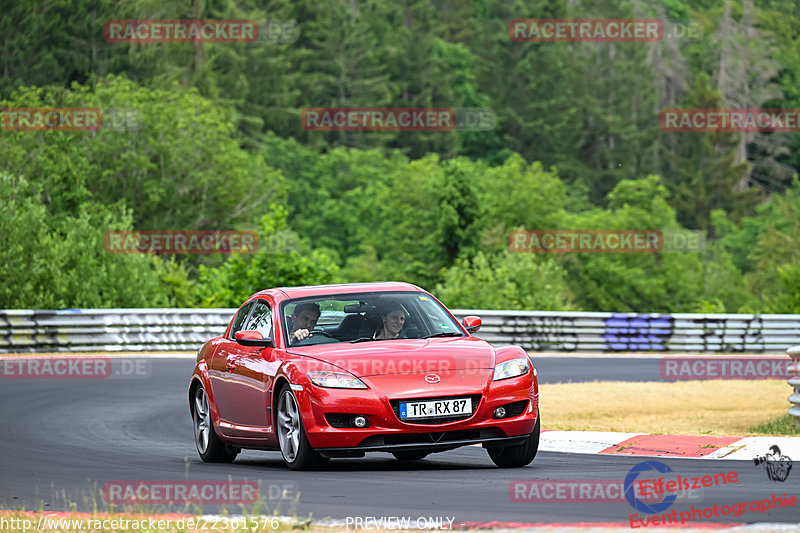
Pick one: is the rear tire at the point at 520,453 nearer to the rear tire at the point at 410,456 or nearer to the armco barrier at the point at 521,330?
the rear tire at the point at 410,456

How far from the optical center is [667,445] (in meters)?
12.1

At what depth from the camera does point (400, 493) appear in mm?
9031

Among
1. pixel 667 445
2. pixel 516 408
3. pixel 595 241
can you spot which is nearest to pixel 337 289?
pixel 516 408

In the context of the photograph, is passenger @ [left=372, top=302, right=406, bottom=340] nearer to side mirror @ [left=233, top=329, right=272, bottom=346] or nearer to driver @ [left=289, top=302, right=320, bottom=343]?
driver @ [left=289, top=302, right=320, bottom=343]

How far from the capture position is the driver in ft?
36.9

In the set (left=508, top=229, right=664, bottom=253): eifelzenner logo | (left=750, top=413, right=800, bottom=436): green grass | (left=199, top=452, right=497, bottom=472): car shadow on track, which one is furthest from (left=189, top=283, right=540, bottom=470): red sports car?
(left=508, top=229, right=664, bottom=253): eifelzenner logo

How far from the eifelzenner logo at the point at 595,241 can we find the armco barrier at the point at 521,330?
3763 cm

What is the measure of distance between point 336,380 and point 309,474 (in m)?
0.72

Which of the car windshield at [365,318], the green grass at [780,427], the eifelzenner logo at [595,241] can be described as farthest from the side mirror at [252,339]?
the eifelzenner logo at [595,241]

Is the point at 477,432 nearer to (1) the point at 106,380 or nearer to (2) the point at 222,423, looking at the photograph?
(2) the point at 222,423

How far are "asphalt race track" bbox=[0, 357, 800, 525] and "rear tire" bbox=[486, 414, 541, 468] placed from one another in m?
0.12

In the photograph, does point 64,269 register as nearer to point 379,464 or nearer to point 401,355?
point 379,464

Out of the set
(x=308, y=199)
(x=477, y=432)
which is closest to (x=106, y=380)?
(x=477, y=432)

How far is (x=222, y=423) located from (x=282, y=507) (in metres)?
3.62
